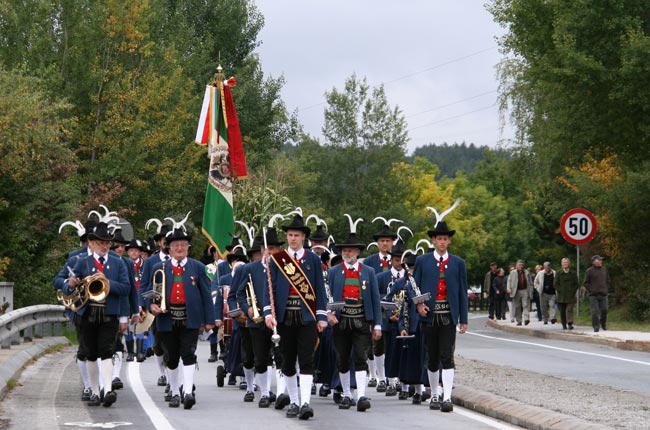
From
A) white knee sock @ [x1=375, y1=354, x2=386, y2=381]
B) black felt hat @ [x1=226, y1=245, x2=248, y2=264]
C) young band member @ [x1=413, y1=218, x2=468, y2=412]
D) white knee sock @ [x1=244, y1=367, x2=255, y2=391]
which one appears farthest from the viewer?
black felt hat @ [x1=226, y1=245, x2=248, y2=264]

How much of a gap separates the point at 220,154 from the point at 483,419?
22646 millimetres

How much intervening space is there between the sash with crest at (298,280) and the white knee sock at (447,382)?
1.67 m

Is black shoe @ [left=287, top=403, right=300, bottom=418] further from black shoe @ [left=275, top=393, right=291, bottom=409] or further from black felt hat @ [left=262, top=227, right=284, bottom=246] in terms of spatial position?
black felt hat @ [left=262, top=227, right=284, bottom=246]

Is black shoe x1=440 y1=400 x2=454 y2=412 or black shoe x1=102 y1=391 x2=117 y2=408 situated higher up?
black shoe x1=102 y1=391 x2=117 y2=408

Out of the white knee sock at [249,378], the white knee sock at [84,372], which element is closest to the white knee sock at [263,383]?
the white knee sock at [249,378]

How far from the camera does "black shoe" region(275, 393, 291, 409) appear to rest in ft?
49.7

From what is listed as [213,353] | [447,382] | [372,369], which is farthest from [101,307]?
[213,353]

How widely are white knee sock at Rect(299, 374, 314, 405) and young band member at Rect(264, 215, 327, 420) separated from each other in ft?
0.17

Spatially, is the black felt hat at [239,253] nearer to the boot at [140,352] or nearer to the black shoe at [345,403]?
the boot at [140,352]

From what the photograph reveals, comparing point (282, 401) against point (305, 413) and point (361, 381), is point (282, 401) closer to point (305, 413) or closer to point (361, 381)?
point (361, 381)

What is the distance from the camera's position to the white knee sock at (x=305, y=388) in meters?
14.2

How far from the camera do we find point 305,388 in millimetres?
14352

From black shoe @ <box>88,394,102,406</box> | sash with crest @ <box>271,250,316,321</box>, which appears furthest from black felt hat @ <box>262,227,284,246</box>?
black shoe @ <box>88,394,102,406</box>

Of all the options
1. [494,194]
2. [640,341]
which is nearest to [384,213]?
[494,194]
